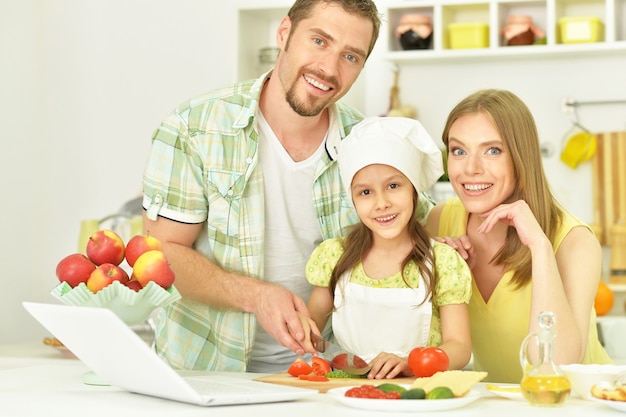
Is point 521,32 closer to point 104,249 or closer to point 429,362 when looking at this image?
point 429,362

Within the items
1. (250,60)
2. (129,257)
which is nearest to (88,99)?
(250,60)

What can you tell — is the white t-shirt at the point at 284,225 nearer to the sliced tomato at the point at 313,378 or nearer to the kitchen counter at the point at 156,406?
the sliced tomato at the point at 313,378

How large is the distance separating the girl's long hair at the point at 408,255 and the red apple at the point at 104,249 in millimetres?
657

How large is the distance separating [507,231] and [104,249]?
0.94 m

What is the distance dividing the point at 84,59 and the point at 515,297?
111 inches

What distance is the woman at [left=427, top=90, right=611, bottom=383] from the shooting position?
1.97 meters

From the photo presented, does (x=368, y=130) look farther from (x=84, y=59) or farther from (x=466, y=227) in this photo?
(x=84, y=59)

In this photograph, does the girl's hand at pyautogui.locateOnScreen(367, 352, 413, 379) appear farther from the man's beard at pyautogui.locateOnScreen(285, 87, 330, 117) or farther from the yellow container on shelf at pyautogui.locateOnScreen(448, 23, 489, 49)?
the yellow container on shelf at pyautogui.locateOnScreen(448, 23, 489, 49)

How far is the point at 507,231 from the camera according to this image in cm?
212

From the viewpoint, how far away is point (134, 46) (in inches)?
167

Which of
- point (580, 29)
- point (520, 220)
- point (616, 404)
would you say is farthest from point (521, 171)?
point (580, 29)

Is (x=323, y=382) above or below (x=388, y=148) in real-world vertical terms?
below

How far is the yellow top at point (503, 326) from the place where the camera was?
2.04m

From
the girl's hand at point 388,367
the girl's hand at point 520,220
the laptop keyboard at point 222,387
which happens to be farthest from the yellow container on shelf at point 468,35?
the laptop keyboard at point 222,387
